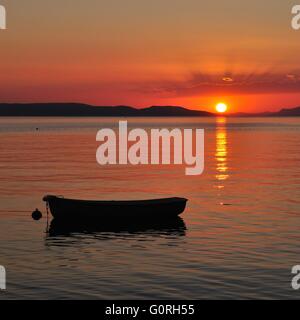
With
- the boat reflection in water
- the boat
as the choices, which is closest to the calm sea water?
the boat reflection in water

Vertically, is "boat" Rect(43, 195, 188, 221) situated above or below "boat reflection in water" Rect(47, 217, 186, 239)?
above

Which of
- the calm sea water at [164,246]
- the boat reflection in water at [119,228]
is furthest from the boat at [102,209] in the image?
the calm sea water at [164,246]

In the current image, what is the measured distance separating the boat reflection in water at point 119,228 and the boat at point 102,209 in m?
0.41

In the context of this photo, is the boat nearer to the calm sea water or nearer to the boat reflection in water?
the boat reflection in water

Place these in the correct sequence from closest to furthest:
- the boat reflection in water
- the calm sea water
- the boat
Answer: the calm sea water
the boat reflection in water
the boat

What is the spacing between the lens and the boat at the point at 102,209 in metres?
48.5

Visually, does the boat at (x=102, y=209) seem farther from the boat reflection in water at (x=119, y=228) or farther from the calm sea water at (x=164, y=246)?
the calm sea water at (x=164, y=246)

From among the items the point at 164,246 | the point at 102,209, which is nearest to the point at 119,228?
the point at 102,209

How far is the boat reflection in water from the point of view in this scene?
4559 centimetres

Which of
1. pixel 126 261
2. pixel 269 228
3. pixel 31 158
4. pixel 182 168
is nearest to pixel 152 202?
pixel 269 228

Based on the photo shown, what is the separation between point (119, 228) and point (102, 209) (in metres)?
2.16

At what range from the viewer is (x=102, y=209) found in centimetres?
4850

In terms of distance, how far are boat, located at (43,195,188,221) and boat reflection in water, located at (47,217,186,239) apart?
411mm

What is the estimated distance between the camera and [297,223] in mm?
47844
